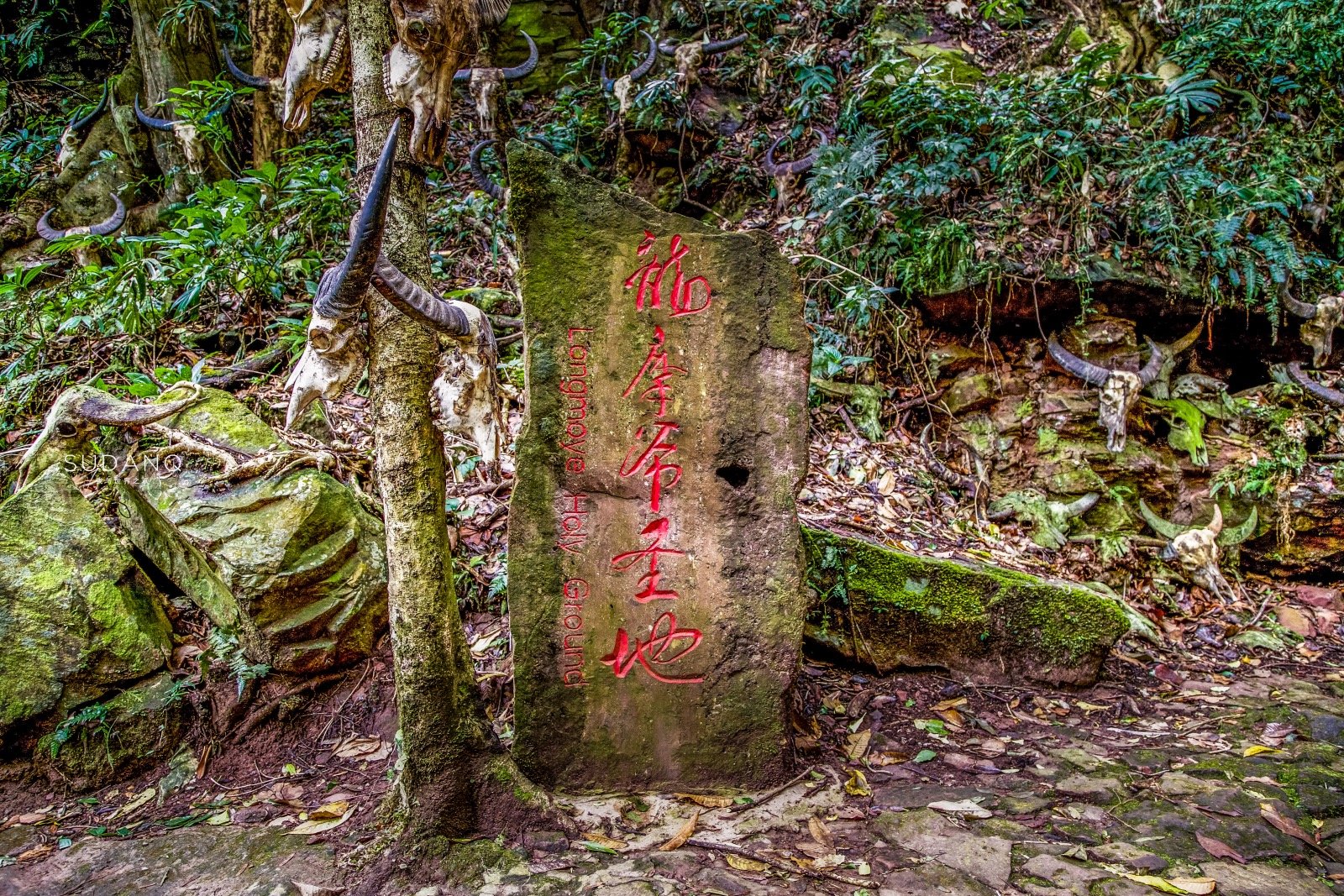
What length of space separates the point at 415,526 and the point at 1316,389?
6.06 m

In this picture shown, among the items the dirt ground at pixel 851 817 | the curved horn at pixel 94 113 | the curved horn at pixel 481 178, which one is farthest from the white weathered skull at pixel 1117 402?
the curved horn at pixel 94 113

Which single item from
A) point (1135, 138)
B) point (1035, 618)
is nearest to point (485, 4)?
point (1035, 618)

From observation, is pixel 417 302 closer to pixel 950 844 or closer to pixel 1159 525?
pixel 950 844

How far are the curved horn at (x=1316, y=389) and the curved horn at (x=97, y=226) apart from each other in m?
9.06

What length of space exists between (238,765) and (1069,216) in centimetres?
583

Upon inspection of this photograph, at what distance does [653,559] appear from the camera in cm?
255

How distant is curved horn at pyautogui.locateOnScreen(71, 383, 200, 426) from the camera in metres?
3.18

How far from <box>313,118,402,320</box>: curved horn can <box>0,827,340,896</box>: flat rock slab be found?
1627mm

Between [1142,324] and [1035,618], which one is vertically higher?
[1142,324]

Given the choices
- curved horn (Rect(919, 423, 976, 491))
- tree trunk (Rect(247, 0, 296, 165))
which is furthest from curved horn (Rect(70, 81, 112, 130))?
curved horn (Rect(919, 423, 976, 491))

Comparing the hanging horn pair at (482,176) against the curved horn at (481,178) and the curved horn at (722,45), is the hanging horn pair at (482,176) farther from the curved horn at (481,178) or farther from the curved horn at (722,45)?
the curved horn at (722,45)

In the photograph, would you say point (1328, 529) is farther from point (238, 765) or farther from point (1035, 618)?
point (238, 765)

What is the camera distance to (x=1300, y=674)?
3.77 meters

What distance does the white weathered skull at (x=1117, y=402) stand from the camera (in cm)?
474
